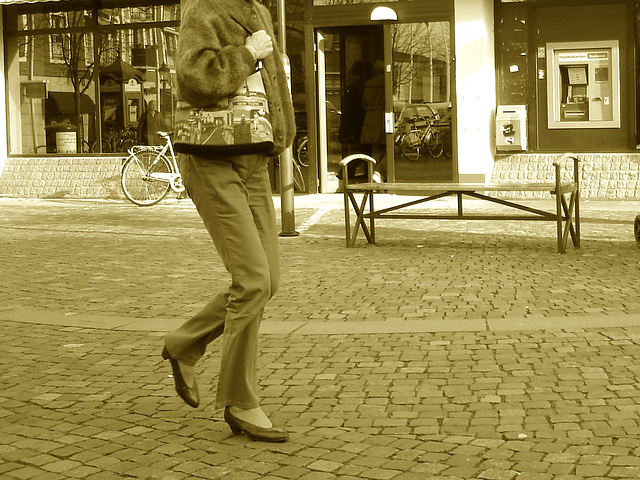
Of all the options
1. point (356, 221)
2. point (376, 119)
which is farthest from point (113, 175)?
point (356, 221)

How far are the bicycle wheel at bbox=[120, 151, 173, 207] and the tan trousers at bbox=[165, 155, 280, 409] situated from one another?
11703mm

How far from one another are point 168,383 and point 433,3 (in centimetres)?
1185

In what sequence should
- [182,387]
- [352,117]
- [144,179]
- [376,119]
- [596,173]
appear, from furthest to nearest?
1. [352,117]
2. [376,119]
3. [144,179]
4. [596,173]
5. [182,387]

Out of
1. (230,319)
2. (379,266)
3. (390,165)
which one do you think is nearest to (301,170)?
(390,165)

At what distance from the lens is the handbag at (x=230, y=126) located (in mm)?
4145

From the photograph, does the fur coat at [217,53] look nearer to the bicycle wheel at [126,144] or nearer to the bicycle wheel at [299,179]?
the bicycle wheel at [299,179]

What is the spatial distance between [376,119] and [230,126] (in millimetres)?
12890

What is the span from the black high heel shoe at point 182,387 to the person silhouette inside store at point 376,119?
12.5 metres

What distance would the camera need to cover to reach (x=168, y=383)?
5.25 m

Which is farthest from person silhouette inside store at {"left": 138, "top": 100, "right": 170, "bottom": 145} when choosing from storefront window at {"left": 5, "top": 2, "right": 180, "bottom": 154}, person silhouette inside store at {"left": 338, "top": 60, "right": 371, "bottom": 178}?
person silhouette inside store at {"left": 338, "top": 60, "right": 371, "bottom": 178}

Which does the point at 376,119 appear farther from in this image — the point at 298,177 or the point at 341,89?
the point at 298,177

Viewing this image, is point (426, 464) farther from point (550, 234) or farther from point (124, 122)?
point (124, 122)

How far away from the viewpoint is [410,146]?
16578mm

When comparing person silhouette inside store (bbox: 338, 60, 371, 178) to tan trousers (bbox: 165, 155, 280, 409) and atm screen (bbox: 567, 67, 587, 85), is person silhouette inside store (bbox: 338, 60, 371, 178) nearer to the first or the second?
atm screen (bbox: 567, 67, 587, 85)
